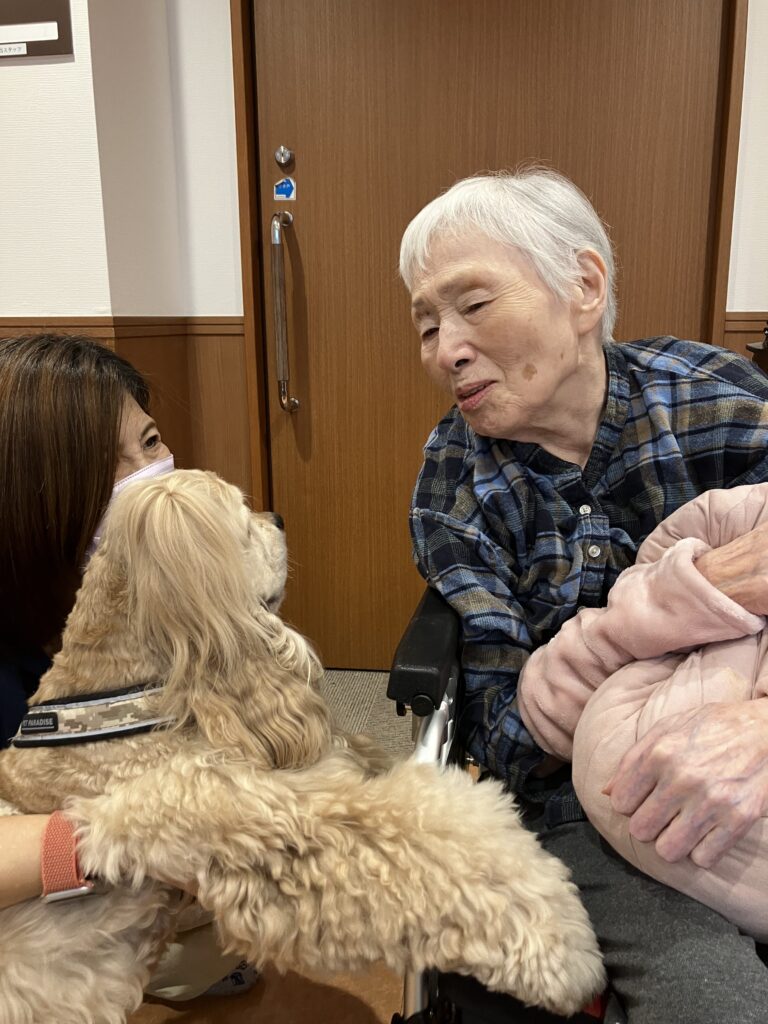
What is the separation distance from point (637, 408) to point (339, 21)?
1.59 meters

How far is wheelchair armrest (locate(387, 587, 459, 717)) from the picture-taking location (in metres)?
0.80

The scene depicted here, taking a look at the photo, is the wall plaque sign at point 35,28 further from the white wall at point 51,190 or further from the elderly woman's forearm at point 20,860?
the elderly woman's forearm at point 20,860

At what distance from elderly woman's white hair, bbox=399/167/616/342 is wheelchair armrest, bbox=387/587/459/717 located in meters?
0.47

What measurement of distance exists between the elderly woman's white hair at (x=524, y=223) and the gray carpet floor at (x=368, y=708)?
1.25 meters

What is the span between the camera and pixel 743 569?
756 mm

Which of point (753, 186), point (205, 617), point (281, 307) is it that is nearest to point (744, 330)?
point (753, 186)

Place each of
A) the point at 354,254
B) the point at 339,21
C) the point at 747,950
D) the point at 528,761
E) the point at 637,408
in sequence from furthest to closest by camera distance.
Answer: the point at 354,254
the point at 339,21
the point at 637,408
the point at 528,761
the point at 747,950

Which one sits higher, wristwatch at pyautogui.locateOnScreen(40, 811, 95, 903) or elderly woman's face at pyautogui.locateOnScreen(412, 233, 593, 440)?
elderly woman's face at pyautogui.locateOnScreen(412, 233, 593, 440)

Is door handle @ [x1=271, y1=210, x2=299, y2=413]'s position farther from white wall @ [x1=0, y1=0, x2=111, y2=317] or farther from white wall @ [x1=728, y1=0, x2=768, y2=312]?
white wall @ [x1=728, y1=0, x2=768, y2=312]

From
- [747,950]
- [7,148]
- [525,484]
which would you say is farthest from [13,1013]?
[7,148]

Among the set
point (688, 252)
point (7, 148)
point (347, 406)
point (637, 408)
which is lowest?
point (347, 406)

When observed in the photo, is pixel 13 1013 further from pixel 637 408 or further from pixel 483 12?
pixel 483 12

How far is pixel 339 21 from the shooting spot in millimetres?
2004

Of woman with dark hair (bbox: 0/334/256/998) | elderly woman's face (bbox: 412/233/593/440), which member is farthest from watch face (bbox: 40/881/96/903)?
elderly woman's face (bbox: 412/233/593/440)
